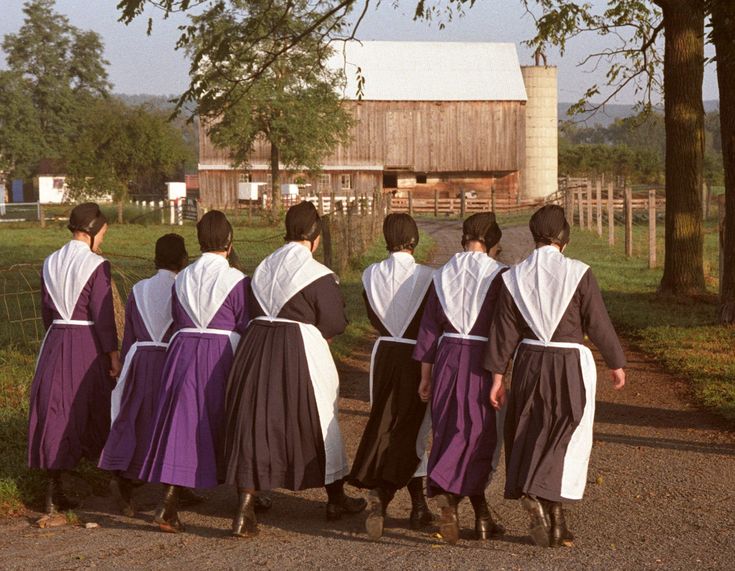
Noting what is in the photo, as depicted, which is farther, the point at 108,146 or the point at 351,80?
the point at 351,80

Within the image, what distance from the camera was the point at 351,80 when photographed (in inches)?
2267

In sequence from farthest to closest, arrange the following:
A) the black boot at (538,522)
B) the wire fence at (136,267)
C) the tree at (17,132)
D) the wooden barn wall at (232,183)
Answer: the tree at (17,132) → the wooden barn wall at (232,183) → the wire fence at (136,267) → the black boot at (538,522)

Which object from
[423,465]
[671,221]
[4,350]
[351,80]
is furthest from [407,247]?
[351,80]

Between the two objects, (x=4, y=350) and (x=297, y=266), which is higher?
(x=297, y=266)

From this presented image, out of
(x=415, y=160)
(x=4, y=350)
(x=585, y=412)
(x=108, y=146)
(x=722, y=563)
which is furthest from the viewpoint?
(x=415, y=160)

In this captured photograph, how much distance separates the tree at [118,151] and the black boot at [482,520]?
1682 inches

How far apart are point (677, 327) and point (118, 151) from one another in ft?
131

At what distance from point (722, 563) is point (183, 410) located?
2.98m

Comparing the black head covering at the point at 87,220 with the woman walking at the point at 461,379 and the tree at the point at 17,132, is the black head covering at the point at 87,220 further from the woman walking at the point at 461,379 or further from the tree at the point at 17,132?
the tree at the point at 17,132

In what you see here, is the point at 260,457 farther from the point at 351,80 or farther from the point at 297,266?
the point at 351,80

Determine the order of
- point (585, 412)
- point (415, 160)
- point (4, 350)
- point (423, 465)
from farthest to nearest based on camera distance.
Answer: point (415, 160) → point (4, 350) → point (423, 465) → point (585, 412)

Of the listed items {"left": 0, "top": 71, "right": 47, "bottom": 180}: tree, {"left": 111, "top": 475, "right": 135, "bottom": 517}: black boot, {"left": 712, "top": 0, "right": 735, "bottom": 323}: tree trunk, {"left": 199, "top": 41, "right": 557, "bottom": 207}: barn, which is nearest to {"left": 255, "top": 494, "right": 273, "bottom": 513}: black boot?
{"left": 111, "top": 475, "right": 135, "bottom": 517}: black boot

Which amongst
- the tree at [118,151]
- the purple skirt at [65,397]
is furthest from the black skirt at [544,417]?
the tree at [118,151]

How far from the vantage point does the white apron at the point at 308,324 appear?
679 cm
